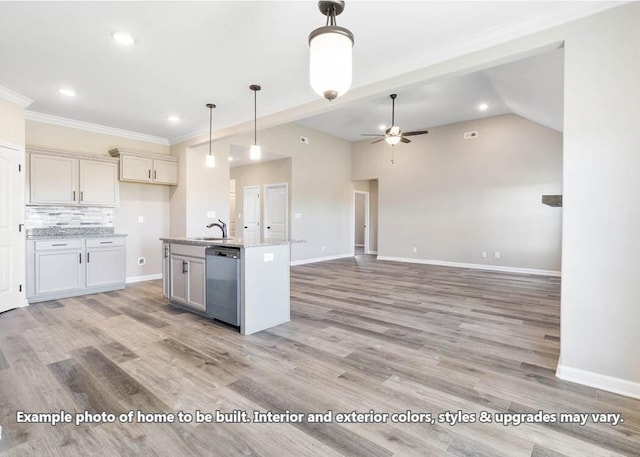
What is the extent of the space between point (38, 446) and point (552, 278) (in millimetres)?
7395

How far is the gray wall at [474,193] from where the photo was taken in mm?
6426

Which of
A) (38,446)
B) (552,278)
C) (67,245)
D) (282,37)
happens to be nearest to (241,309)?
(38,446)

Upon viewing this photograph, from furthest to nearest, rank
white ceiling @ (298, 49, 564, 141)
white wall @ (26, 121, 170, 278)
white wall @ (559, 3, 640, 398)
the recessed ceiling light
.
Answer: white wall @ (26, 121, 170, 278), white ceiling @ (298, 49, 564, 141), the recessed ceiling light, white wall @ (559, 3, 640, 398)

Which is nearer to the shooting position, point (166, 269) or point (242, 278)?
point (242, 278)

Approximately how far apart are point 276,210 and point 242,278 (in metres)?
5.14

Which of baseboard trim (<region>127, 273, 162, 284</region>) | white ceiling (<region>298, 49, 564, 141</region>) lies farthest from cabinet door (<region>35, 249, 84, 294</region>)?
white ceiling (<region>298, 49, 564, 141</region>)

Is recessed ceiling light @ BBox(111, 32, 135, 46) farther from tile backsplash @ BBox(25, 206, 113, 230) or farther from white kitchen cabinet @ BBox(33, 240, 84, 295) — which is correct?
tile backsplash @ BBox(25, 206, 113, 230)

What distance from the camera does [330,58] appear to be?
5.41ft

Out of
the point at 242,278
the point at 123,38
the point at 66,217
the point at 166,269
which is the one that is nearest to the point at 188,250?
the point at 166,269

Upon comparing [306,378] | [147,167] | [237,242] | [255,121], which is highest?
[255,121]

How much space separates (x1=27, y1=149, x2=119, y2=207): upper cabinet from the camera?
4.41 metres

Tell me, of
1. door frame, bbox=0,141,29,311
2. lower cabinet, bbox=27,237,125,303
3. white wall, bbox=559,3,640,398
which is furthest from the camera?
lower cabinet, bbox=27,237,125,303

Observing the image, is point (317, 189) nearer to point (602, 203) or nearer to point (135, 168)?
point (135, 168)

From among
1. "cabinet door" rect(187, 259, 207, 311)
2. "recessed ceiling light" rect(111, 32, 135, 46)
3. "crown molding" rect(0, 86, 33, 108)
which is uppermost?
"recessed ceiling light" rect(111, 32, 135, 46)
